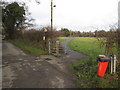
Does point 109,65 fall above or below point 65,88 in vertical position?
above

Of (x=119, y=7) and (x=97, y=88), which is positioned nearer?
(x=97, y=88)

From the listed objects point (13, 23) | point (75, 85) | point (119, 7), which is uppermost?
point (13, 23)

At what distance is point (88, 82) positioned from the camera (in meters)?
4.52

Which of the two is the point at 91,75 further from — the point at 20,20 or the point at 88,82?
the point at 20,20

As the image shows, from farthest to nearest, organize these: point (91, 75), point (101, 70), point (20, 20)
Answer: point (20, 20), point (91, 75), point (101, 70)

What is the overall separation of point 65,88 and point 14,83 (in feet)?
6.88

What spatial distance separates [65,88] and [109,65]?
2.45m

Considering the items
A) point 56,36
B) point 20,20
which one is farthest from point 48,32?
point 20,20

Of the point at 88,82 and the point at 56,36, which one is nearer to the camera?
the point at 88,82

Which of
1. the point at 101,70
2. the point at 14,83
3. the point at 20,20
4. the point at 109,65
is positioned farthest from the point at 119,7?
the point at 20,20

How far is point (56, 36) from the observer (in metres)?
13.9

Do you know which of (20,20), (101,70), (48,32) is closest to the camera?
(101,70)

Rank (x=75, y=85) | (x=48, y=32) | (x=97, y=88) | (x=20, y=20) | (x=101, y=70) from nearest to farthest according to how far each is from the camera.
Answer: (x=97, y=88)
(x=75, y=85)
(x=101, y=70)
(x=48, y=32)
(x=20, y=20)

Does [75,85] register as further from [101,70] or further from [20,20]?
[20,20]
